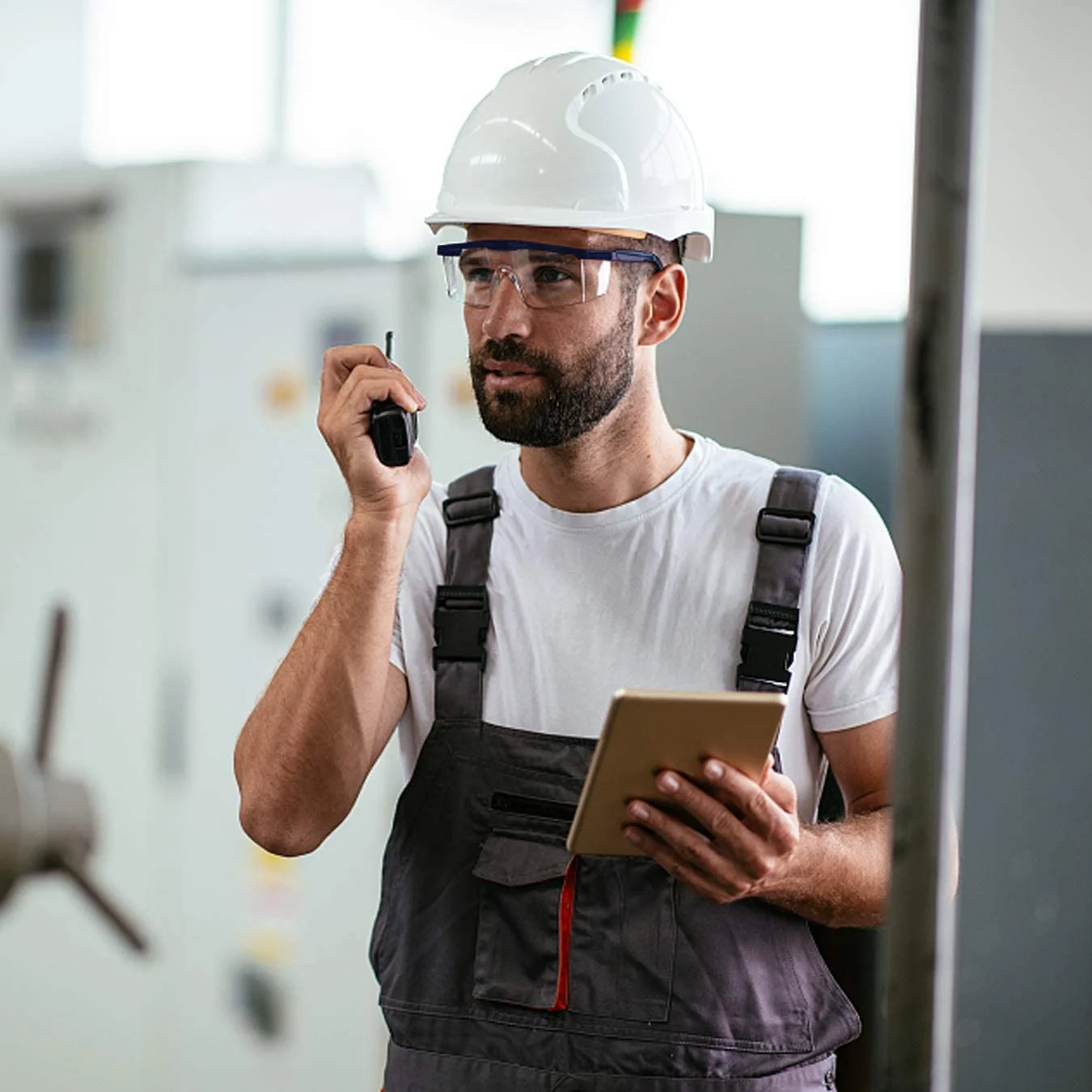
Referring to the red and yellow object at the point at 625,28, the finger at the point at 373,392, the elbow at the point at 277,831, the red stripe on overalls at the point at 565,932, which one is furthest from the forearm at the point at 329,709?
the red and yellow object at the point at 625,28

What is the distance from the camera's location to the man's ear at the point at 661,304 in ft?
5.04

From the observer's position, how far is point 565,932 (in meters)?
1.31

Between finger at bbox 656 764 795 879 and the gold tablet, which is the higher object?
the gold tablet

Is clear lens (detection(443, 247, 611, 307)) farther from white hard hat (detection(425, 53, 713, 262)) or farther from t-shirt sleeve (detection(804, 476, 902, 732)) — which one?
t-shirt sleeve (detection(804, 476, 902, 732))

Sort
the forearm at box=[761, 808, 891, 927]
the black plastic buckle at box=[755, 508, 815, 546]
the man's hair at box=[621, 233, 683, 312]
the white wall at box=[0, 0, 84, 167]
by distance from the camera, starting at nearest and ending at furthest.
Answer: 1. the forearm at box=[761, 808, 891, 927]
2. the black plastic buckle at box=[755, 508, 815, 546]
3. the man's hair at box=[621, 233, 683, 312]
4. the white wall at box=[0, 0, 84, 167]

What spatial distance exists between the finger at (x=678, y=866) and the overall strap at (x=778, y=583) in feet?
0.67

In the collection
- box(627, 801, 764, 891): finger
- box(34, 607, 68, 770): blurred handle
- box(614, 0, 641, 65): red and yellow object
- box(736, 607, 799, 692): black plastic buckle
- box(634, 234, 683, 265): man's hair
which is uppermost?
box(614, 0, 641, 65): red and yellow object

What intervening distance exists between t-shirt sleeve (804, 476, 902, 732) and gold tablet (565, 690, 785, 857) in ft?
0.78

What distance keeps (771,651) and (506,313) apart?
0.41 meters

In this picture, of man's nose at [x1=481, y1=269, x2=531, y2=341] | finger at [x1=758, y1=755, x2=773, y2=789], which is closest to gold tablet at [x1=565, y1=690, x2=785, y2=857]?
finger at [x1=758, y1=755, x2=773, y2=789]

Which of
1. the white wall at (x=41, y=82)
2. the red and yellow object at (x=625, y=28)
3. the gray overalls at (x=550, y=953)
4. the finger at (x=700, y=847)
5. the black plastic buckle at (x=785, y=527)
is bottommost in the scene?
the gray overalls at (x=550, y=953)

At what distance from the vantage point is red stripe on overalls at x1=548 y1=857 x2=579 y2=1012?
1288 mm

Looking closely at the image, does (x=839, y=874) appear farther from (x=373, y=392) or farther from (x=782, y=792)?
(x=373, y=392)

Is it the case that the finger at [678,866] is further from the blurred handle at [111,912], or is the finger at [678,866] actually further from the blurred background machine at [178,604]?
the blurred background machine at [178,604]
